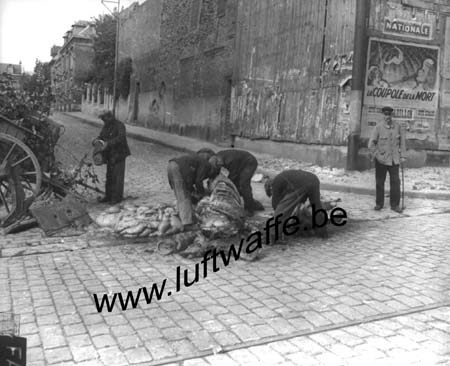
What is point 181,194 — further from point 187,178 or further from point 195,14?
point 195,14

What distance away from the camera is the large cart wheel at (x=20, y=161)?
15.3ft

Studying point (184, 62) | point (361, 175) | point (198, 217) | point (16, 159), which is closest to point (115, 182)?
point (16, 159)

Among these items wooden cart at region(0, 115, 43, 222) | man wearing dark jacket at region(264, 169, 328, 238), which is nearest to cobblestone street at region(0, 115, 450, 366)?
man wearing dark jacket at region(264, 169, 328, 238)

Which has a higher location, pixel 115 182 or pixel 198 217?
pixel 115 182

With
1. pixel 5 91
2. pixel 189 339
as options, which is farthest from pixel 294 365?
pixel 5 91

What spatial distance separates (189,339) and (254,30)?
6.22ft

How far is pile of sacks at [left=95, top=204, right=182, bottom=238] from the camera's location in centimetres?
452

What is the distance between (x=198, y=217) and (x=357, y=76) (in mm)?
1834

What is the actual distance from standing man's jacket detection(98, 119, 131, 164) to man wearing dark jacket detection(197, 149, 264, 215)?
942 millimetres

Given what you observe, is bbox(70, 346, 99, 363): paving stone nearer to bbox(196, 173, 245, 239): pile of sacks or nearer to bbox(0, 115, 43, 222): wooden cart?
bbox(196, 173, 245, 239): pile of sacks

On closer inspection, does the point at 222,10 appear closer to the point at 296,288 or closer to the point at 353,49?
the point at 353,49

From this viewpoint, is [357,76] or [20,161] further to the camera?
[20,161]

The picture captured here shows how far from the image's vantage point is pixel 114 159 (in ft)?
19.6

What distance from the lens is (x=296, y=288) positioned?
3.45 metres
